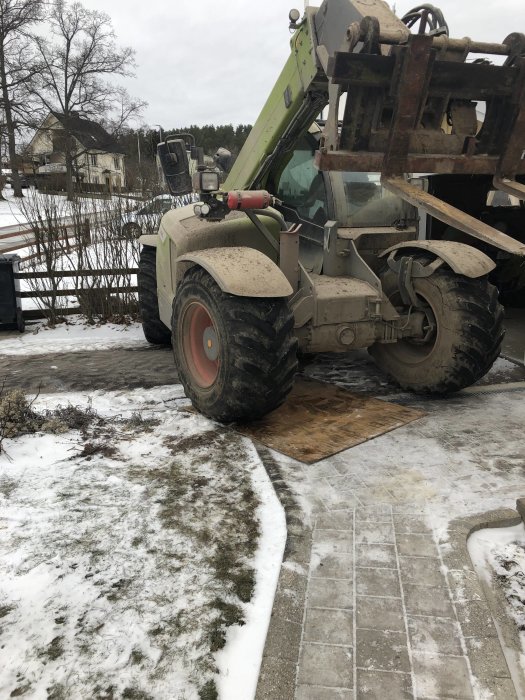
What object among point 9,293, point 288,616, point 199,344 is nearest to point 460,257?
point 199,344

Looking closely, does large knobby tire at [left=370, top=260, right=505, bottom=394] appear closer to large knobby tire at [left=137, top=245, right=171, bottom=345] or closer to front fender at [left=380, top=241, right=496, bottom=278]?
front fender at [left=380, top=241, right=496, bottom=278]

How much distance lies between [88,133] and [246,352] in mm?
36295

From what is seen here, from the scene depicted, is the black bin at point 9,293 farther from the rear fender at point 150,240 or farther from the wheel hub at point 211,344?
the wheel hub at point 211,344

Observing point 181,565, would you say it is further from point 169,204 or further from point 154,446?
point 169,204

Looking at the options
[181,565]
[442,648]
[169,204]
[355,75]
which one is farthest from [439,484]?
[169,204]

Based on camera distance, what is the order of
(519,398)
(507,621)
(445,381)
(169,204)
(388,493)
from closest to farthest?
(507,621) → (388,493) → (445,381) → (519,398) → (169,204)

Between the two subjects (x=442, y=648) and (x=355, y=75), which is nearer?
(x=442, y=648)

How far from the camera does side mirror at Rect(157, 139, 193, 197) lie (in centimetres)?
472

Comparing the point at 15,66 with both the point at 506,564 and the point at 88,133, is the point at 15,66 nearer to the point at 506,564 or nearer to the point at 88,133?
the point at 88,133

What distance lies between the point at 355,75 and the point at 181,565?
112 inches

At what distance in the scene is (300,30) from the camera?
3.88 meters

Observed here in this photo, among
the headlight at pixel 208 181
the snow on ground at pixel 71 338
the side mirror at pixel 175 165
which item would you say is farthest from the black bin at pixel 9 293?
the headlight at pixel 208 181

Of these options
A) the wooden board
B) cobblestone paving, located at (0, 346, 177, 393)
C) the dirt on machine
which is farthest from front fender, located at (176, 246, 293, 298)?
cobblestone paving, located at (0, 346, 177, 393)

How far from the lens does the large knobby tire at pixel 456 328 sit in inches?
165
